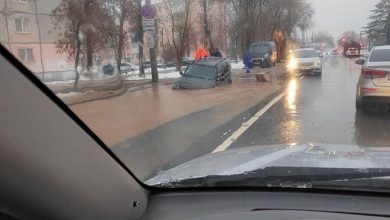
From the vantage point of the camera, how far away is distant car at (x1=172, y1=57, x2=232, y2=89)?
20.1m

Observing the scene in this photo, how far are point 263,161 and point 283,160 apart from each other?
12 cm

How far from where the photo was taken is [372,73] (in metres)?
11.1

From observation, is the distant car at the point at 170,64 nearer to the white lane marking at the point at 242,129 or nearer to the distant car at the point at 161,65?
the distant car at the point at 161,65

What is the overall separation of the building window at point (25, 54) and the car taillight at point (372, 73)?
31.8 feet

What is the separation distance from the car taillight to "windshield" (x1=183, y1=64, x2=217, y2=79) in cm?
985

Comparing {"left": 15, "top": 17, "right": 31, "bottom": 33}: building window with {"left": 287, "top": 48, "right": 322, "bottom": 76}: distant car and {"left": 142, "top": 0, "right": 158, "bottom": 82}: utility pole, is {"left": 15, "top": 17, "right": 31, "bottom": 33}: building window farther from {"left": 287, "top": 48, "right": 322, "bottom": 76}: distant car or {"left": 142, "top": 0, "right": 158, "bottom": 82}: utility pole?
{"left": 287, "top": 48, "right": 322, "bottom": 76}: distant car

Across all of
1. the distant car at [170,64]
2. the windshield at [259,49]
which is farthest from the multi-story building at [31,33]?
the windshield at [259,49]

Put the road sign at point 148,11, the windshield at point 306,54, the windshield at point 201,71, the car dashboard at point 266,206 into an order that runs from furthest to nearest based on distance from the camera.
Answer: the windshield at point 306,54 < the windshield at point 201,71 < the road sign at point 148,11 < the car dashboard at point 266,206

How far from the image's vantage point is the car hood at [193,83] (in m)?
20.1

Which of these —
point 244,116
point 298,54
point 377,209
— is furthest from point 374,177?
point 298,54

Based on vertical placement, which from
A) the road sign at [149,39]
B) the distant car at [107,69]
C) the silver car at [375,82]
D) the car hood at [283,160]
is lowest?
the silver car at [375,82]

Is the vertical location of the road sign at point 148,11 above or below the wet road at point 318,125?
above

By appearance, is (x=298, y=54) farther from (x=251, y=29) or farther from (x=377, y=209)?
(x=377, y=209)

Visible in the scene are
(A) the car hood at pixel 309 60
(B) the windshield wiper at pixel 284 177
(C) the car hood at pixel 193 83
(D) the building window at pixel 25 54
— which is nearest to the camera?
(D) the building window at pixel 25 54
